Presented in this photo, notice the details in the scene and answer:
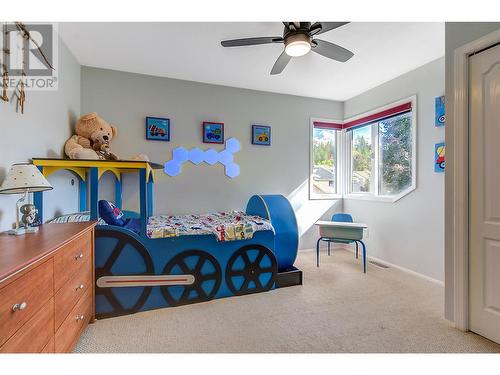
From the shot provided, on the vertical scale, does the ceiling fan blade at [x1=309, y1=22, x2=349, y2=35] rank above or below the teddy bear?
above

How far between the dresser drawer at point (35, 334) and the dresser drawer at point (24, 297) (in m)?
0.02

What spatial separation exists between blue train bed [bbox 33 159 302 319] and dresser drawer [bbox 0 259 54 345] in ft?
2.82

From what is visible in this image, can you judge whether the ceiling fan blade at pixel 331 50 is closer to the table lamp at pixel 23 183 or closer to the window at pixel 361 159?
the window at pixel 361 159

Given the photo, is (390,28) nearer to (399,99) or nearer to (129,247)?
(399,99)

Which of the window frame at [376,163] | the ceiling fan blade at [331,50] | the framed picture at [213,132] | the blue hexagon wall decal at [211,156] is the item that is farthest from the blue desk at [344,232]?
the ceiling fan blade at [331,50]

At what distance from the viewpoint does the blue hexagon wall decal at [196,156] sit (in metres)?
3.48

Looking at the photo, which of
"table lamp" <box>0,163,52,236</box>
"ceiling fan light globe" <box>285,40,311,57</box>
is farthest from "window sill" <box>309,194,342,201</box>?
"table lamp" <box>0,163,52,236</box>

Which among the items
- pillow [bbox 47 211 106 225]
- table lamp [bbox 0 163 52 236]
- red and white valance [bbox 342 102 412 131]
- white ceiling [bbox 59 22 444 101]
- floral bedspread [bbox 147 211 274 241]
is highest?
white ceiling [bbox 59 22 444 101]

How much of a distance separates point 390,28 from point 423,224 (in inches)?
83.9

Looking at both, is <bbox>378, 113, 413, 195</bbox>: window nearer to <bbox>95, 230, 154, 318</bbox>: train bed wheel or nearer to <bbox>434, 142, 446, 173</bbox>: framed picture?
<bbox>434, 142, 446, 173</bbox>: framed picture

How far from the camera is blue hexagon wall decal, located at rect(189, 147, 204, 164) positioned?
11.4 ft

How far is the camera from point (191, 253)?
2367mm

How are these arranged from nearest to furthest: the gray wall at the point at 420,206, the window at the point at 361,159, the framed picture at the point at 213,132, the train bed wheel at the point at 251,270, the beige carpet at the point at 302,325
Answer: the beige carpet at the point at 302,325, the train bed wheel at the point at 251,270, the gray wall at the point at 420,206, the framed picture at the point at 213,132, the window at the point at 361,159
